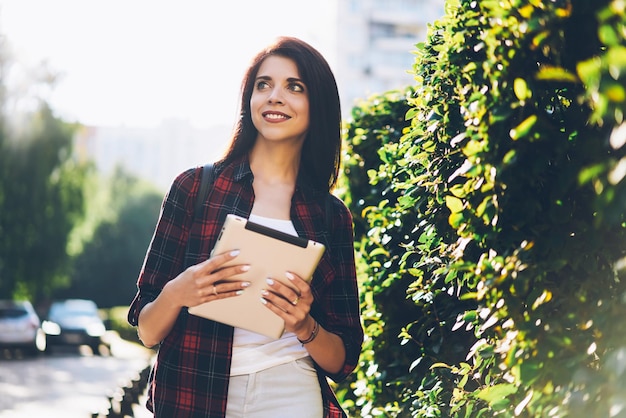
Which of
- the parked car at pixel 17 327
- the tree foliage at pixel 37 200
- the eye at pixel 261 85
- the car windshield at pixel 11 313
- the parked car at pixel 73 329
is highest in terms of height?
the eye at pixel 261 85

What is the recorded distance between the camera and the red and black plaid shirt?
2695mm

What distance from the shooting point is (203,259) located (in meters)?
2.78

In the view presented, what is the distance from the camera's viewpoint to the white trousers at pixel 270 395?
8.74ft

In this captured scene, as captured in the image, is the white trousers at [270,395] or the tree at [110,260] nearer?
the white trousers at [270,395]

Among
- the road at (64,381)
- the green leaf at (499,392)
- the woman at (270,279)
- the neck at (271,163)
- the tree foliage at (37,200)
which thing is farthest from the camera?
the tree foliage at (37,200)

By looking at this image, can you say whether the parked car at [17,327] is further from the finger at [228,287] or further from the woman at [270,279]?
the finger at [228,287]

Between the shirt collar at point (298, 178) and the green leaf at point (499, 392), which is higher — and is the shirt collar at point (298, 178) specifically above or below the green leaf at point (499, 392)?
above

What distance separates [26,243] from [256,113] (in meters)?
25.2

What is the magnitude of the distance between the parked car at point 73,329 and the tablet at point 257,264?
2393 centimetres

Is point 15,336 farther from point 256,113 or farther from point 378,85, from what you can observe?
point 378,85

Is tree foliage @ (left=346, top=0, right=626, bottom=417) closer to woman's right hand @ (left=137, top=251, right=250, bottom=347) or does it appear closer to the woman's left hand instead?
the woman's left hand

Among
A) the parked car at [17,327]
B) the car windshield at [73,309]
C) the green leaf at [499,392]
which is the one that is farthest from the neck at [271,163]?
the car windshield at [73,309]

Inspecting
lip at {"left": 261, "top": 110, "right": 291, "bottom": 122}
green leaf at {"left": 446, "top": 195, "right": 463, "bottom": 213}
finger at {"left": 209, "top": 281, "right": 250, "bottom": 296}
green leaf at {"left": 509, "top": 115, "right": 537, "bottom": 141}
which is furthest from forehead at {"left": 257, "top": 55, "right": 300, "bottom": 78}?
green leaf at {"left": 509, "top": 115, "right": 537, "bottom": 141}

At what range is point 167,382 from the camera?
2.73m
